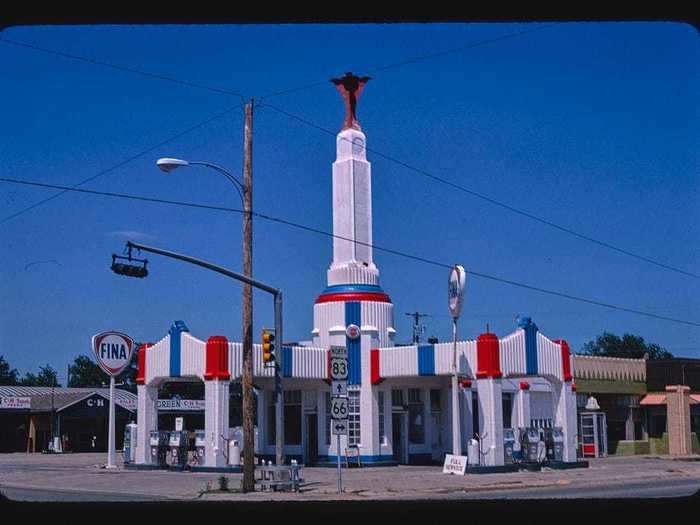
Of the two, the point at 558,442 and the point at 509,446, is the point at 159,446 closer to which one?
the point at 509,446

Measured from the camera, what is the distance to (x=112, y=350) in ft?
136

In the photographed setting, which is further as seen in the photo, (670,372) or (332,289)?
(670,372)

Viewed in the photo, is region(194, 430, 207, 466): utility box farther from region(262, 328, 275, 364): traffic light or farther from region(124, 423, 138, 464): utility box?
region(262, 328, 275, 364): traffic light

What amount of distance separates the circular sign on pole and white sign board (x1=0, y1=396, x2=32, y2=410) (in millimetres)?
38959

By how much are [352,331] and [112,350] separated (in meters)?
10.3

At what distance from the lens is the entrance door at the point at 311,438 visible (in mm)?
41009

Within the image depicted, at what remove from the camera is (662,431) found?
182ft

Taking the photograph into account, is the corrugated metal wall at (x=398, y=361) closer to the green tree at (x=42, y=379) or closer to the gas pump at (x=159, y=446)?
Answer: the gas pump at (x=159, y=446)

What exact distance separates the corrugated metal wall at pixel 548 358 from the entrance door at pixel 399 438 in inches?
243

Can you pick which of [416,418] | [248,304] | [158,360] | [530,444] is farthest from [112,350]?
[530,444]

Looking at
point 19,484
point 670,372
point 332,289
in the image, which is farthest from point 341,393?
point 670,372

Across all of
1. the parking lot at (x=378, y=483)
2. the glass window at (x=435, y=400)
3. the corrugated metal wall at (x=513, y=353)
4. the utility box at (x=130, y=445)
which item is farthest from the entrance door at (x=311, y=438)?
the corrugated metal wall at (x=513, y=353)

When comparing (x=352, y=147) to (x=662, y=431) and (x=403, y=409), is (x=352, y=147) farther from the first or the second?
(x=662, y=431)

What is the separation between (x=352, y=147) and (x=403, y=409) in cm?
1094
